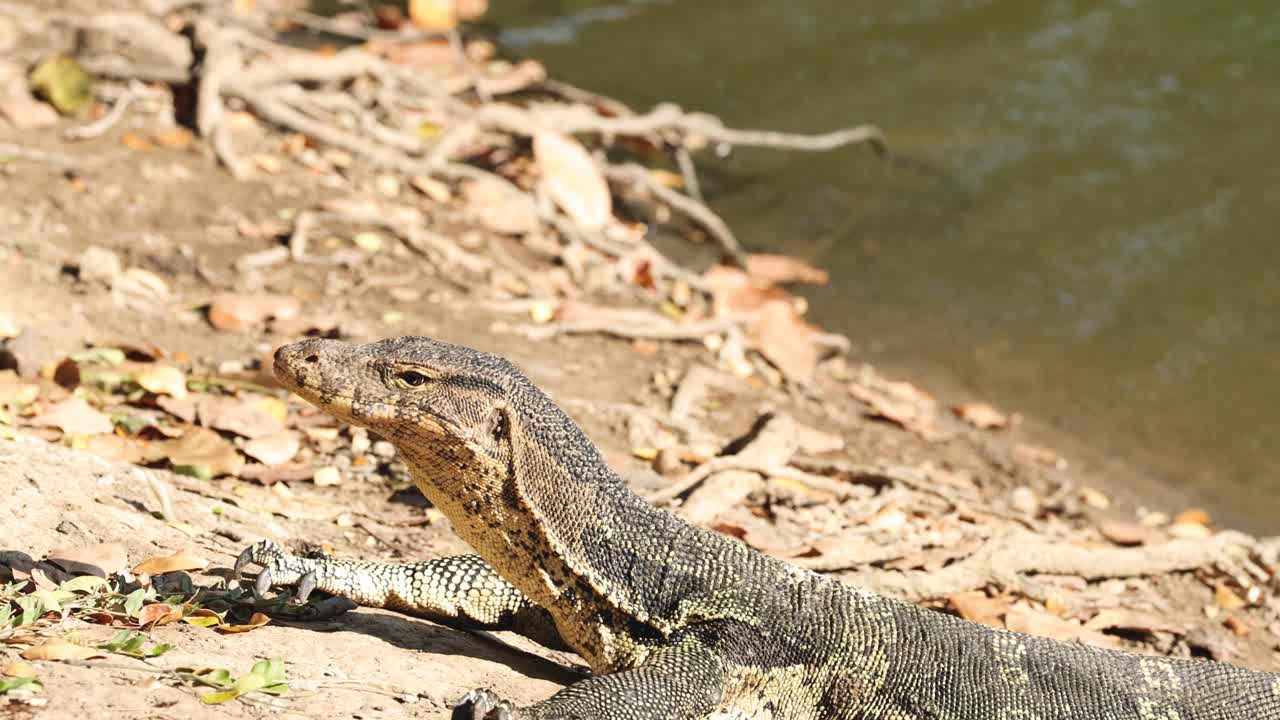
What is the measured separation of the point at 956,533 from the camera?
5.64 meters

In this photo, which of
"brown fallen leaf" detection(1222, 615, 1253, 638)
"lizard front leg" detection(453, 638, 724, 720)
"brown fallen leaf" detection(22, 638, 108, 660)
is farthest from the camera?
"brown fallen leaf" detection(1222, 615, 1253, 638)

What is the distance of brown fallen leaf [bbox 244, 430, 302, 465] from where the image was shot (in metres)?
4.95

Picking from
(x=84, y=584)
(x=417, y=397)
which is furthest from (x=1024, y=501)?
(x=84, y=584)

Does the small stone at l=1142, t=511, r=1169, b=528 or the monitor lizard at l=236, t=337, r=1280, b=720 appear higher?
the monitor lizard at l=236, t=337, r=1280, b=720

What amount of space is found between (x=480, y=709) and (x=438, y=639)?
2.89 ft

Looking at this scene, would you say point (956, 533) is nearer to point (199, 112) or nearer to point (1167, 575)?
point (1167, 575)

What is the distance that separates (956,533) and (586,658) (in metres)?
2.36

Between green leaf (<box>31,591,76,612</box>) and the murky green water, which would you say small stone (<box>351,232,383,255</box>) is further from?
green leaf (<box>31,591,76,612</box>)

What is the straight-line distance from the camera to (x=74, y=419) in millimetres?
4707

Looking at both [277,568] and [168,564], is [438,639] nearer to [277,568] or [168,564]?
[277,568]

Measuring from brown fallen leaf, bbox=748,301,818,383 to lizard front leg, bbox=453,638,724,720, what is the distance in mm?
3846

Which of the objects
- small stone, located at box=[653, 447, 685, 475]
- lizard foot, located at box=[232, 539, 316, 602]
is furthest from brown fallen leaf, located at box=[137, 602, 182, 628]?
small stone, located at box=[653, 447, 685, 475]

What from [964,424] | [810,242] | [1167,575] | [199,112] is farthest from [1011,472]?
[199,112]

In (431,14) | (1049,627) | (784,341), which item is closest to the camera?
(1049,627)
